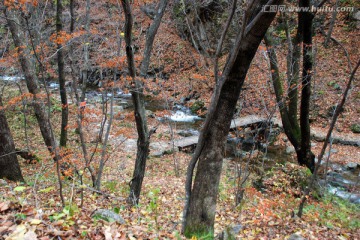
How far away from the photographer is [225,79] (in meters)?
3.63

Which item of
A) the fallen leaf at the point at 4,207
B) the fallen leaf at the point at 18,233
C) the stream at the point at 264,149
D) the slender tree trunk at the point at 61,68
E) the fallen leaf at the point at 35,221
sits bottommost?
the stream at the point at 264,149

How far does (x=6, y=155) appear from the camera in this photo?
588cm

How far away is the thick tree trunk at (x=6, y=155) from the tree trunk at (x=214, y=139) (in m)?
4.46

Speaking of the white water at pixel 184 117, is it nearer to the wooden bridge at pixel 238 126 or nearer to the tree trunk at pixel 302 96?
the wooden bridge at pixel 238 126

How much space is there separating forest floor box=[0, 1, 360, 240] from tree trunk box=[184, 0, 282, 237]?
0.39 meters

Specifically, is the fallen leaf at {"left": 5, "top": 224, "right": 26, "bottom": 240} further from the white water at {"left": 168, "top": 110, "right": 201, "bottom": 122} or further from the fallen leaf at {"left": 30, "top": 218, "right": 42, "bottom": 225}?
the white water at {"left": 168, "top": 110, "right": 201, "bottom": 122}

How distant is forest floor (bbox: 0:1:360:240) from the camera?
8.68 feet

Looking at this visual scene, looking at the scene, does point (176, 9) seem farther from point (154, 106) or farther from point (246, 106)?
point (246, 106)

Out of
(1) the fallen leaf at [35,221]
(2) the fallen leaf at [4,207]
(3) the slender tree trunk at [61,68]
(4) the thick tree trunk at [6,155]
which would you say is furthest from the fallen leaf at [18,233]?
(3) the slender tree trunk at [61,68]

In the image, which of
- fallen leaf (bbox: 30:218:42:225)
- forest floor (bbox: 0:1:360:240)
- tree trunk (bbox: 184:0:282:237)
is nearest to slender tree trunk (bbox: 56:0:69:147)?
forest floor (bbox: 0:1:360:240)

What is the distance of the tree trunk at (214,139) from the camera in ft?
11.8

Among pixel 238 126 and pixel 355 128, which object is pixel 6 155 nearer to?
pixel 238 126

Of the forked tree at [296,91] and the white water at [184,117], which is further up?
the forked tree at [296,91]

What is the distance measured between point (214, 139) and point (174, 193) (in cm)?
440
